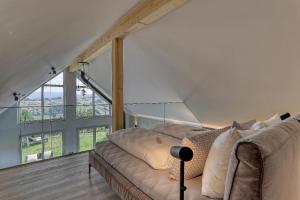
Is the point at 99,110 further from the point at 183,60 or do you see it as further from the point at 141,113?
the point at 183,60

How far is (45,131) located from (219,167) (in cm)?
827

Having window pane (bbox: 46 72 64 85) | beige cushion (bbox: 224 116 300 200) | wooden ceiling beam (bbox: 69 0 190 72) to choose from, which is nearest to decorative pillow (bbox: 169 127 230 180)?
beige cushion (bbox: 224 116 300 200)

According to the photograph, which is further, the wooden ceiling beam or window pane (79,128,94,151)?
window pane (79,128,94,151)

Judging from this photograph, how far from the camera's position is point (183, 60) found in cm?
394

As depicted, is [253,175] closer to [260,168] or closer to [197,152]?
[260,168]

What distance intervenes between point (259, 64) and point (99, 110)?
7.71 meters

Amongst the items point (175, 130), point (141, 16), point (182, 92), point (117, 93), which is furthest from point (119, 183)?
point (182, 92)

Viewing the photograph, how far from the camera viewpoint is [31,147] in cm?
749

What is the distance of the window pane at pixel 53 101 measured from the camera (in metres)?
8.22

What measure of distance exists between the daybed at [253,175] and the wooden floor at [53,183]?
72 centimetres

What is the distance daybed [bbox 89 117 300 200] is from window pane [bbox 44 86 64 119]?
732 centimetres

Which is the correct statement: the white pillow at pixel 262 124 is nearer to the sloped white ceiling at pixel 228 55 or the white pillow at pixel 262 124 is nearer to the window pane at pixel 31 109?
the sloped white ceiling at pixel 228 55

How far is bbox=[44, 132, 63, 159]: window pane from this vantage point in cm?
761

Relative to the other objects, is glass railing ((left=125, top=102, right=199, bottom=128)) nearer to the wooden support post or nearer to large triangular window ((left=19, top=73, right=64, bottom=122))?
the wooden support post
